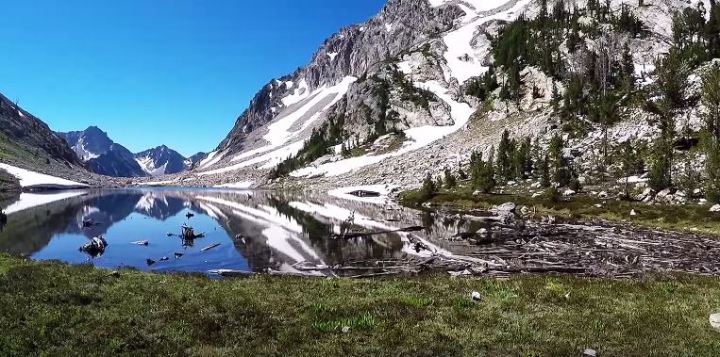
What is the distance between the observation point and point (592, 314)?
16.7m

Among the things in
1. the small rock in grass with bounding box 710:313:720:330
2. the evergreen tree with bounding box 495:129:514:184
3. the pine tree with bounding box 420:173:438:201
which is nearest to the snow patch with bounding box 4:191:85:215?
the pine tree with bounding box 420:173:438:201

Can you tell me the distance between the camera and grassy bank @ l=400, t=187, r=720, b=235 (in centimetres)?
4809

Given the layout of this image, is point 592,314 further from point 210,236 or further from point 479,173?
point 479,173

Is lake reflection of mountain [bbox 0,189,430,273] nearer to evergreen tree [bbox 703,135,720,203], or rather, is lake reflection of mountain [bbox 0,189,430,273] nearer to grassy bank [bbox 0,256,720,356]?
grassy bank [bbox 0,256,720,356]

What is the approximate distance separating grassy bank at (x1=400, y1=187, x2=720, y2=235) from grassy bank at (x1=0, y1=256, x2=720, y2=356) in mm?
30796

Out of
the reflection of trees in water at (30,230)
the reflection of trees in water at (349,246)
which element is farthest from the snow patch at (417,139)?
the reflection of trees in water at (349,246)

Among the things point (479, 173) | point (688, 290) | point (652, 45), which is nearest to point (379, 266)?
point (688, 290)

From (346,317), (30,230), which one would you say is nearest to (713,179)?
(346,317)

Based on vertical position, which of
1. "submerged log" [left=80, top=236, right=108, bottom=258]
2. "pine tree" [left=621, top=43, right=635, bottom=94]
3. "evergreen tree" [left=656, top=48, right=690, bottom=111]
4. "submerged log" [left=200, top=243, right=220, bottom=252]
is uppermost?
"pine tree" [left=621, top=43, right=635, bottom=94]

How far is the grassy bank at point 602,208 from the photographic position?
4809cm

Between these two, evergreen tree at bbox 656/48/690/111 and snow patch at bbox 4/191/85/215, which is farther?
evergreen tree at bbox 656/48/690/111

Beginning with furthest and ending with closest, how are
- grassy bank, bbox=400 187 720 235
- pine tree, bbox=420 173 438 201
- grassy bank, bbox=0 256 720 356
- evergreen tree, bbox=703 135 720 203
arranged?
pine tree, bbox=420 173 438 201 < evergreen tree, bbox=703 135 720 203 < grassy bank, bbox=400 187 720 235 < grassy bank, bbox=0 256 720 356

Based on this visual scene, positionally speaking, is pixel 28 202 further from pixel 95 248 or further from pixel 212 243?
pixel 212 243

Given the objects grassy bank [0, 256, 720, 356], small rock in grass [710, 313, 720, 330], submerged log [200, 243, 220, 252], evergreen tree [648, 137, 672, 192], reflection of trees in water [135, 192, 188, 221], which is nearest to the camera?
grassy bank [0, 256, 720, 356]
